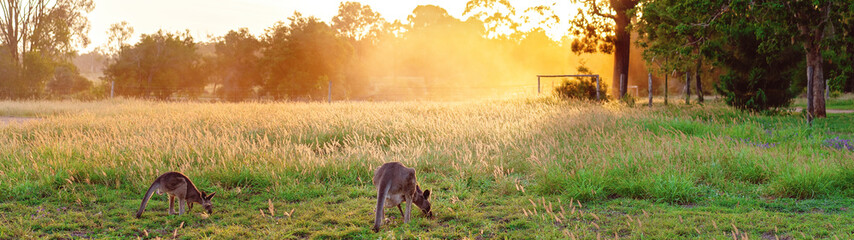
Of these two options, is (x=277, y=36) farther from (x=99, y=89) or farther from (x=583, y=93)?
(x=583, y=93)

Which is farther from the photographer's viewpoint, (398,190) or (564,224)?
(564,224)

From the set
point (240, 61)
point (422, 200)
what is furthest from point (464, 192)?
point (240, 61)

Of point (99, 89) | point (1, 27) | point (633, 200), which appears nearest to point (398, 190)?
point (633, 200)

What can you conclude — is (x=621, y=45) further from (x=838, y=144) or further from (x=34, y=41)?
(x=34, y=41)

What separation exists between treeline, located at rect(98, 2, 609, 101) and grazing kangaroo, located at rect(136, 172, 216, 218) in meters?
26.5

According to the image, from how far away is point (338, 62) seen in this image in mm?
42312

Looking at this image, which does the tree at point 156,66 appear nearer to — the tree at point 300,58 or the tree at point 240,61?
the tree at point 240,61

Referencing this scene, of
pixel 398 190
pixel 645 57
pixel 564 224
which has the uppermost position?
pixel 645 57

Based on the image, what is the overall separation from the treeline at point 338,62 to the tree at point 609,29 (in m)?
4.76

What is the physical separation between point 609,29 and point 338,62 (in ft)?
73.5

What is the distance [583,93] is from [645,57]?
3.14m

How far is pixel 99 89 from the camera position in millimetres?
39812

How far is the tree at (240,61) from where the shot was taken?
135 ft

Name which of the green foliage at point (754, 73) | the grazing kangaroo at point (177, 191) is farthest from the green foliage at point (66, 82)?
the grazing kangaroo at point (177, 191)
